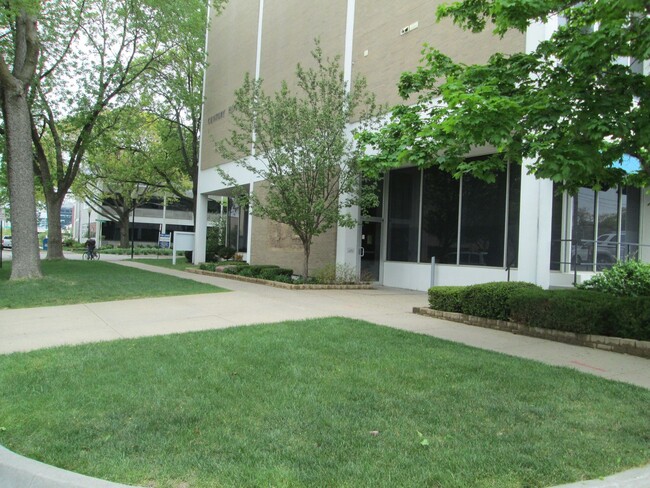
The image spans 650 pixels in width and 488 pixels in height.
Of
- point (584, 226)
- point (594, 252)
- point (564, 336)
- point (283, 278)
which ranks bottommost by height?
point (564, 336)

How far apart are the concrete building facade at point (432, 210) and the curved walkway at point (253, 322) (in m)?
2.66

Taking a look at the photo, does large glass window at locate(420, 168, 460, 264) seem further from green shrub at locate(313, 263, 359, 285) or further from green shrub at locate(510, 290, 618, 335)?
green shrub at locate(510, 290, 618, 335)

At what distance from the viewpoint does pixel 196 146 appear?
29797mm

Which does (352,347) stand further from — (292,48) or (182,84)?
(182,84)

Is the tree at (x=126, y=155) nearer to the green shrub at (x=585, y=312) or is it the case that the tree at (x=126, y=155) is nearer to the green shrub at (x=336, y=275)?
the green shrub at (x=336, y=275)

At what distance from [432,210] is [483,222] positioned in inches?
82.9

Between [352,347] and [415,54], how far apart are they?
10.6 m

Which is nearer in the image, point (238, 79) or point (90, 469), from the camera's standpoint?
point (90, 469)

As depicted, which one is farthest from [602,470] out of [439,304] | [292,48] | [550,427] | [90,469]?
[292,48]

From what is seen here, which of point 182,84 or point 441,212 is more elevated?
point 182,84

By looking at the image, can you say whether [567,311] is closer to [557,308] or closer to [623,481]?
[557,308]

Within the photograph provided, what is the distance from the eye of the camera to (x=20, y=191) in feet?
47.7

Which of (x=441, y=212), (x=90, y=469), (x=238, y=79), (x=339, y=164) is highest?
(x=238, y=79)

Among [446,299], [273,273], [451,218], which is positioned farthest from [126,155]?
[446,299]
